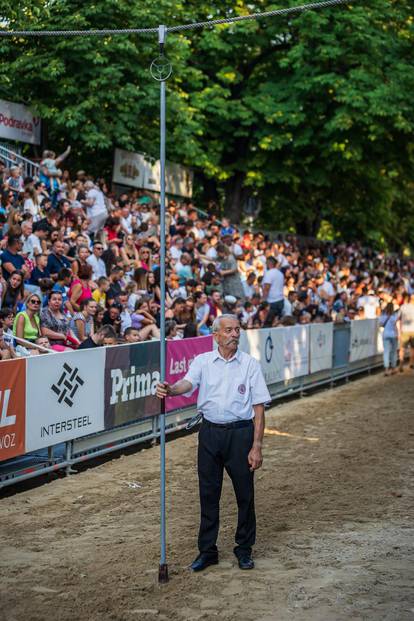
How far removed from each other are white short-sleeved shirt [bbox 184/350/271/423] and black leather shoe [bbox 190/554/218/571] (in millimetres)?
1224

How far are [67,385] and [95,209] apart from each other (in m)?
9.99

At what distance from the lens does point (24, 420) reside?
11.6 meters

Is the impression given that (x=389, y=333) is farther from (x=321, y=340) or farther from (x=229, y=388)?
(x=229, y=388)

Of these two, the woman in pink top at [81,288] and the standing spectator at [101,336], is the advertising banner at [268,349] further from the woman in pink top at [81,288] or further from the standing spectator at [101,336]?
the standing spectator at [101,336]

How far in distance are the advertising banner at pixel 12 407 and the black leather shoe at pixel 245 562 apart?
12.0 feet

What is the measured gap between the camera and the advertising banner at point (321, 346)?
862 inches

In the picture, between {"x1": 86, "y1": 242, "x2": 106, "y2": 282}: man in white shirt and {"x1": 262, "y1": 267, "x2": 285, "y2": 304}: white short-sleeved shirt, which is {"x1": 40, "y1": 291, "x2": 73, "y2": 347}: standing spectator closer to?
{"x1": 86, "y1": 242, "x2": 106, "y2": 282}: man in white shirt

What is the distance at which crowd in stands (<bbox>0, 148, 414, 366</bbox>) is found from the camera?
49.2 ft

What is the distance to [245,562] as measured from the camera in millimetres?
8672

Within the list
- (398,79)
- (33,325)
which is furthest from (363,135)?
(33,325)

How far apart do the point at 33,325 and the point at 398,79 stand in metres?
22.3

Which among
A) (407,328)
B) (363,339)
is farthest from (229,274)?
(407,328)

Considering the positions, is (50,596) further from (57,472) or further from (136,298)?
(136,298)

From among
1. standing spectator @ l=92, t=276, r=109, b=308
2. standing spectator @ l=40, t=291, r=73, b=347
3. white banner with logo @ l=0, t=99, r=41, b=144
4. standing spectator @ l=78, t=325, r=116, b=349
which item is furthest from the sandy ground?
white banner with logo @ l=0, t=99, r=41, b=144
